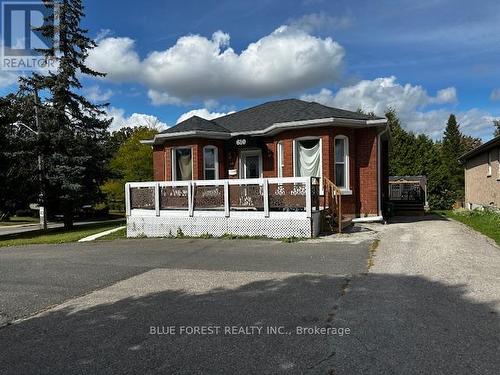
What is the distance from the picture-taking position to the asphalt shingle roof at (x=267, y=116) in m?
14.8

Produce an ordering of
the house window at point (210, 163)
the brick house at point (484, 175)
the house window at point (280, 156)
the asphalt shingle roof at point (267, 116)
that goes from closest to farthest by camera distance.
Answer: the asphalt shingle roof at point (267, 116) → the house window at point (280, 156) → the house window at point (210, 163) → the brick house at point (484, 175)

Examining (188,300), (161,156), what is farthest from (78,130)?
(188,300)

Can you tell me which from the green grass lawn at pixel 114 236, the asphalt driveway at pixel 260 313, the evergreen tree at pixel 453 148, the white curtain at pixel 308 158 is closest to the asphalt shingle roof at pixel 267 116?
the white curtain at pixel 308 158

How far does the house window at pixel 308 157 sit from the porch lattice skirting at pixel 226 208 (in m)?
2.90

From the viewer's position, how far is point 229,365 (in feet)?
11.9

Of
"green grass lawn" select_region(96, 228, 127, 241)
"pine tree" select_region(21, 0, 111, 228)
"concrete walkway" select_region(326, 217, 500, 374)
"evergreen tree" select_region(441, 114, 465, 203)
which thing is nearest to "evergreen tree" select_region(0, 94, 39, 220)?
"pine tree" select_region(21, 0, 111, 228)

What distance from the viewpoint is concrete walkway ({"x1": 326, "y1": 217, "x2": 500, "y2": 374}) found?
3.57 meters

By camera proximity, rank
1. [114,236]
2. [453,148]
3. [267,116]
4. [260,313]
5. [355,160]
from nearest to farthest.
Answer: [260,313], [114,236], [355,160], [267,116], [453,148]

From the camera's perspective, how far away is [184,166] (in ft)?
57.1

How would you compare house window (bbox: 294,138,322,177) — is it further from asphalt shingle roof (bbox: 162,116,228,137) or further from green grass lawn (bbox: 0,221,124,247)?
green grass lawn (bbox: 0,221,124,247)

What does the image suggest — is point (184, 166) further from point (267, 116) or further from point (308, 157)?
point (308, 157)

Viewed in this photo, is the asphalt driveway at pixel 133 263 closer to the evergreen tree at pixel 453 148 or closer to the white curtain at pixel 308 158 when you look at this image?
the white curtain at pixel 308 158

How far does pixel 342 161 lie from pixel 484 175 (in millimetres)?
12311

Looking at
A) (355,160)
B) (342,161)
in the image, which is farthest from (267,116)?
(355,160)
